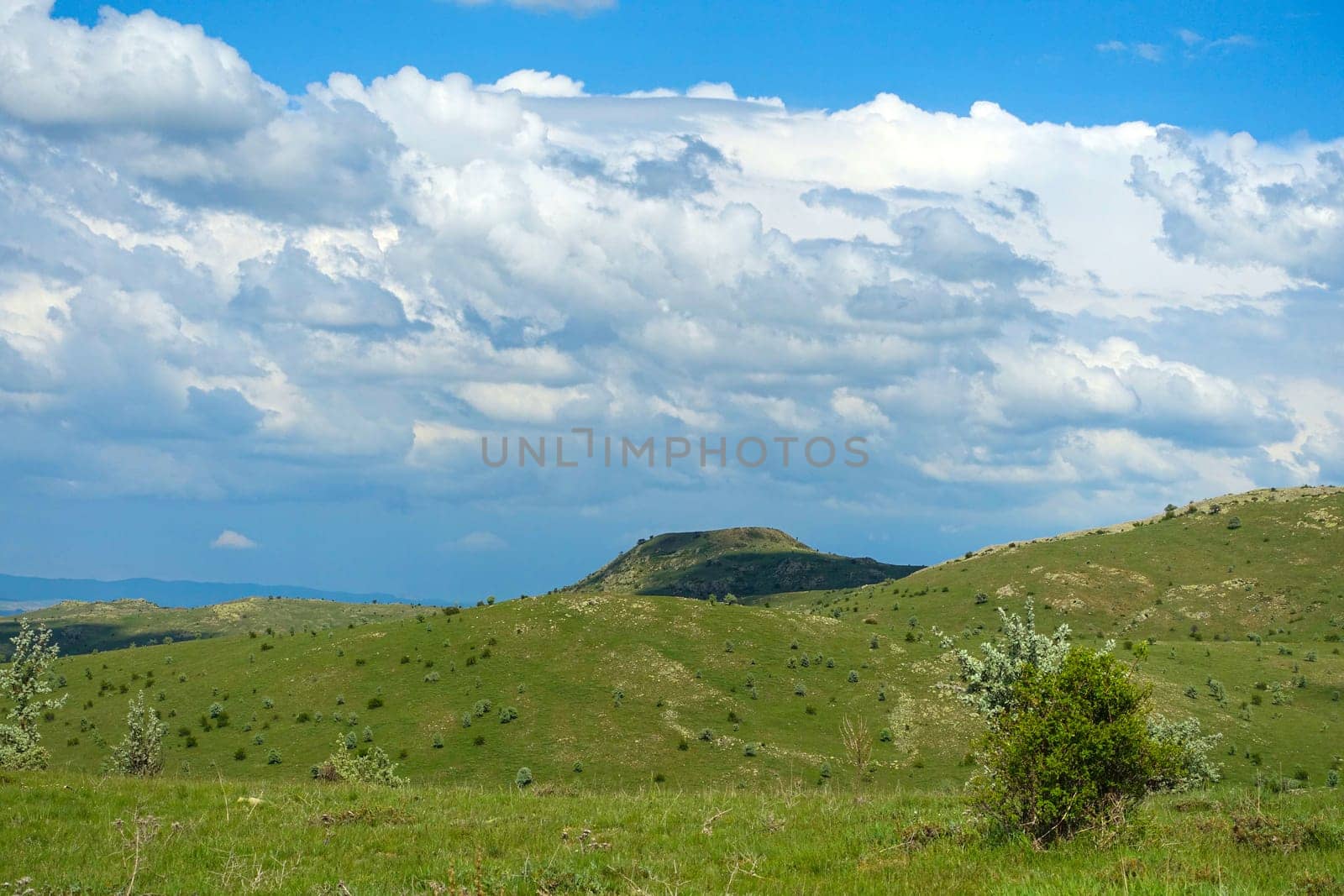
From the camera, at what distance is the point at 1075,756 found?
14.8m

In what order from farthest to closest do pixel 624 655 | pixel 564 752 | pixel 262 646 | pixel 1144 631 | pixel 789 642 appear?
pixel 1144 631
pixel 262 646
pixel 789 642
pixel 624 655
pixel 564 752

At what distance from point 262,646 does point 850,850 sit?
9514 cm

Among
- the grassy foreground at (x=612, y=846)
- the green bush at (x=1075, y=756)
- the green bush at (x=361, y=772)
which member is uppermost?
the green bush at (x=1075, y=756)

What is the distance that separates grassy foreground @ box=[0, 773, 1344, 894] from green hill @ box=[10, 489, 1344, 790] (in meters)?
39.3

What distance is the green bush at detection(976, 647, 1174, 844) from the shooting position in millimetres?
14727

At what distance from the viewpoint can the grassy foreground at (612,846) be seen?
1277 centimetres

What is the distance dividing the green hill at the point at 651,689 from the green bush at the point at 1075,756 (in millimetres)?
45872

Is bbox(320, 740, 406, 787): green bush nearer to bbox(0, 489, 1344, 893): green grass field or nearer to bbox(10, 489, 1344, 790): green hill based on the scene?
bbox(0, 489, 1344, 893): green grass field

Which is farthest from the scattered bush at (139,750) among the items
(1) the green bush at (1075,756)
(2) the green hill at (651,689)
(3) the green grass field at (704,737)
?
(1) the green bush at (1075,756)

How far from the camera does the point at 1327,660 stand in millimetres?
93250

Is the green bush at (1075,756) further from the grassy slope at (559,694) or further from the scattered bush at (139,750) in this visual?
the scattered bush at (139,750)

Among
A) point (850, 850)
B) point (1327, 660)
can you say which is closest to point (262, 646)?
point (850, 850)

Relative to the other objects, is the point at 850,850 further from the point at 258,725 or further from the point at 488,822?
the point at 258,725

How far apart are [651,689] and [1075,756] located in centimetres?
6586
